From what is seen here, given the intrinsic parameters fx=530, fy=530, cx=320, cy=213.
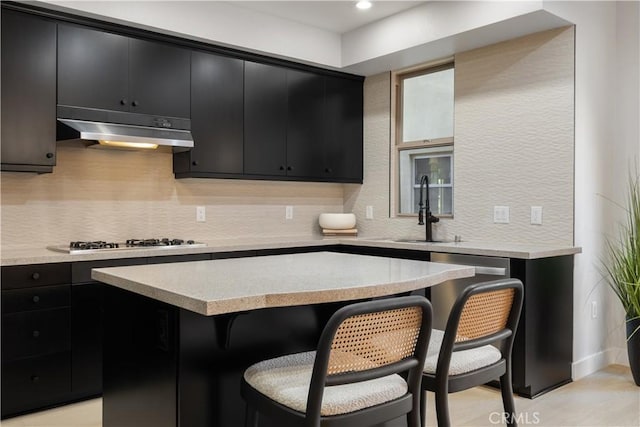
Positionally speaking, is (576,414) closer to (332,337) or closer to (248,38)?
(332,337)

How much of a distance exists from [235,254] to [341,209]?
5.58 feet

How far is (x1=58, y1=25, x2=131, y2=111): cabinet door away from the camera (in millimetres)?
3301

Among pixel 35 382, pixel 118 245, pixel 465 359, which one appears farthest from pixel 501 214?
pixel 35 382

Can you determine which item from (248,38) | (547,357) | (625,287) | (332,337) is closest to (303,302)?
(332,337)

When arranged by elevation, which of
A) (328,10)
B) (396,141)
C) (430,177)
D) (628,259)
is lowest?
(628,259)

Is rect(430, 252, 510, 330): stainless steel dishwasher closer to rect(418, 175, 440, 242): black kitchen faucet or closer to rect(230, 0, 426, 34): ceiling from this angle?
rect(418, 175, 440, 242): black kitchen faucet

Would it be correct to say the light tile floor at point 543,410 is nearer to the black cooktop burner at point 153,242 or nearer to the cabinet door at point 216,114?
the black cooktop burner at point 153,242

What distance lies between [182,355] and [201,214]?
261 centimetres

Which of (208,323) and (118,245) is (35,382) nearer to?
(118,245)

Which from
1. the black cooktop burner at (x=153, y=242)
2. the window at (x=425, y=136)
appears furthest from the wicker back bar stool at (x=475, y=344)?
the window at (x=425, y=136)

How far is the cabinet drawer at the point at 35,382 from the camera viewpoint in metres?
2.87

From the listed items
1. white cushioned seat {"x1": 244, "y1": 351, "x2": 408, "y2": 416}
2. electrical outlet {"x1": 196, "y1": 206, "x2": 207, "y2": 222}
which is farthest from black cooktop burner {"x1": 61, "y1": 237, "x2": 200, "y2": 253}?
white cushioned seat {"x1": 244, "y1": 351, "x2": 408, "y2": 416}

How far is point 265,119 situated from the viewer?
4.28 m

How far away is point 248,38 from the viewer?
13.2 ft
